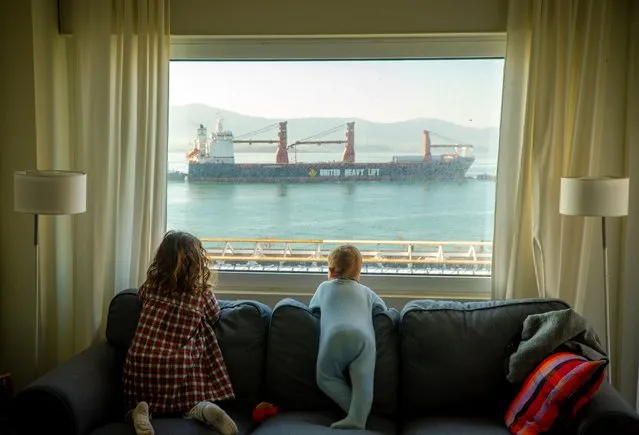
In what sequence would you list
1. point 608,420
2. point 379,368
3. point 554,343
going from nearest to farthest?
1. point 608,420
2. point 554,343
3. point 379,368

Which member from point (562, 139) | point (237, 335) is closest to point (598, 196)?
point (562, 139)

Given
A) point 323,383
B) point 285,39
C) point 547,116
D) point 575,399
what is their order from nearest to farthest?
point 575,399, point 323,383, point 547,116, point 285,39

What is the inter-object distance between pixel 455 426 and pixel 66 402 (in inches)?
62.8

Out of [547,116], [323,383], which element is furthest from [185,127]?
[547,116]

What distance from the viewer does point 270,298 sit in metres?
3.77

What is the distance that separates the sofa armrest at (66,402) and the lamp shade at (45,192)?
2.30 ft

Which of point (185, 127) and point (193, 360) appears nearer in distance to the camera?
point (193, 360)

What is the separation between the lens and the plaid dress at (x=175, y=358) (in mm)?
2951

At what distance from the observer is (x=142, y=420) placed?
272 centimetres

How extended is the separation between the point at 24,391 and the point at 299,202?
173 centimetres

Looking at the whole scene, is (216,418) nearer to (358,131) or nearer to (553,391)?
(553,391)

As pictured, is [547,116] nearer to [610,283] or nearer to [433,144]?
[433,144]

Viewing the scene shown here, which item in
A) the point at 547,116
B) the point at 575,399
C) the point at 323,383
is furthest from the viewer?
the point at 547,116

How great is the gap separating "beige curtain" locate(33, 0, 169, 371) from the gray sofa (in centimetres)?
46
